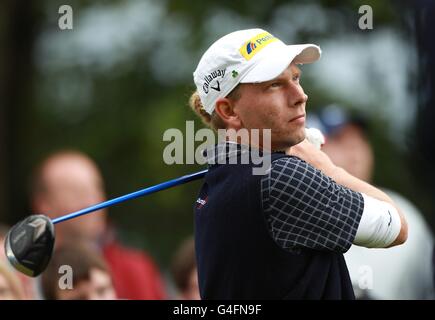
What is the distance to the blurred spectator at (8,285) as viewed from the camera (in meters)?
5.67

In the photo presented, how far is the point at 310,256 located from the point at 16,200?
27.7ft

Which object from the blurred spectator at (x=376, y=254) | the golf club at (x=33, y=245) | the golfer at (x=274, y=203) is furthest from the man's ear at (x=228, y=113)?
the blurred spectator at (x=376, y=254)

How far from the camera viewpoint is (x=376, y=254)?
623 centimetres

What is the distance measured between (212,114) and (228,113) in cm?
12

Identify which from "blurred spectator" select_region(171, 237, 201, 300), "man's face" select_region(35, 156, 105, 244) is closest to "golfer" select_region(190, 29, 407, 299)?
"blurred spectator" select_region(171, 237, 201, 300)

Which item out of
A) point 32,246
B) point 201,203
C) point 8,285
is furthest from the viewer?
point 8,285

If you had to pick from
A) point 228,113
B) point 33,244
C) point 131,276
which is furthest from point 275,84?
point 131,276

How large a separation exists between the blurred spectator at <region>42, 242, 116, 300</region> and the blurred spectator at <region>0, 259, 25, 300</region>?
0.20 m

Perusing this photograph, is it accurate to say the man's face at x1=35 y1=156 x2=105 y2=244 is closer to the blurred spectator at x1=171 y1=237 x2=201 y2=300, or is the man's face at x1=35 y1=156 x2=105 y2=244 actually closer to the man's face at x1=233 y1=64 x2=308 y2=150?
the blurred spectator at x1=171 y1=237 x2=201 y2=300

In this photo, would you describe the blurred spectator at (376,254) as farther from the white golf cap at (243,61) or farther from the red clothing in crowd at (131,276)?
the white golf cap at (243,61)

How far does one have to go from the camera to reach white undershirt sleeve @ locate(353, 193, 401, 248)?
3646mm

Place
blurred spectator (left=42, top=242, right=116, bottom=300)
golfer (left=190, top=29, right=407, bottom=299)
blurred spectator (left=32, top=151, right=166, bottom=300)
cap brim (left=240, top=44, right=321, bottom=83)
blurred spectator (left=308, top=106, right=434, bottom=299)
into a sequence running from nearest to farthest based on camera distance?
golfer (left=190, top=29, right=407, bottom=299) < cap brim (left=240, top=44, right=321, bottom=83) < blurred spectator (left=42, top=242, right=116, bottom=300) < blurred spectator (left=308, top=106, right=434, bottom=299) < blurred spectator (left=32, top=151, right=166, bottom=300)

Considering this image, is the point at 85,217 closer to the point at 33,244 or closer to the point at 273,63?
the point at 33,244

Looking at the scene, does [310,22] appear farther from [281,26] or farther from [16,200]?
[16,200]
